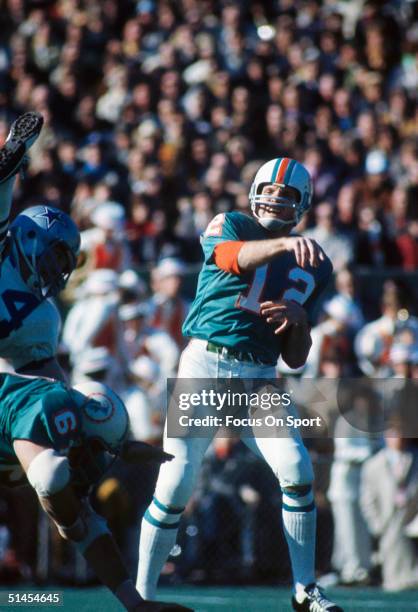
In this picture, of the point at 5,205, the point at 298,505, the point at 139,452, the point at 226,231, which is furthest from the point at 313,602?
the point at 5,205

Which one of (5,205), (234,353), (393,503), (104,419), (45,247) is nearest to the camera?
(104,419)

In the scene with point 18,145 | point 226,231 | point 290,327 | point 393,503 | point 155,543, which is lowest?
point 155,543

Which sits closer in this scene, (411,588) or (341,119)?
(411,588)

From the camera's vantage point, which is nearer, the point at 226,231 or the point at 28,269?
the point at 28,269

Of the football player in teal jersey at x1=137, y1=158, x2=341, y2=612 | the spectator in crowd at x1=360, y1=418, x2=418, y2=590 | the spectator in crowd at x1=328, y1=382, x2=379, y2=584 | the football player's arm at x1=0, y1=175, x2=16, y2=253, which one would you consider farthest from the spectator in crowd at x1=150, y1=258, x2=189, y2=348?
the football player's arm at x1=0, y1=175, x2=16, y2=253

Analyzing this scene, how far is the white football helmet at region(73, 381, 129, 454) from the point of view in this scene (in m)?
5.19

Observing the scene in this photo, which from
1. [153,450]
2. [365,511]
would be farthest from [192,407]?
[365,511]

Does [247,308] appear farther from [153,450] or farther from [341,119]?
[341,119]

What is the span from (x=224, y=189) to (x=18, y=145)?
5620 mm

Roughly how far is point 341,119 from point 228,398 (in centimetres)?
689

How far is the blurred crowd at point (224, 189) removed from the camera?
902cm

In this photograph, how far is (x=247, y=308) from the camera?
5961 millimetres

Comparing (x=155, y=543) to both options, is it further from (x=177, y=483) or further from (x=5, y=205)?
(x=5, y=205)

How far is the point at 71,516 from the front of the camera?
5.02 m
